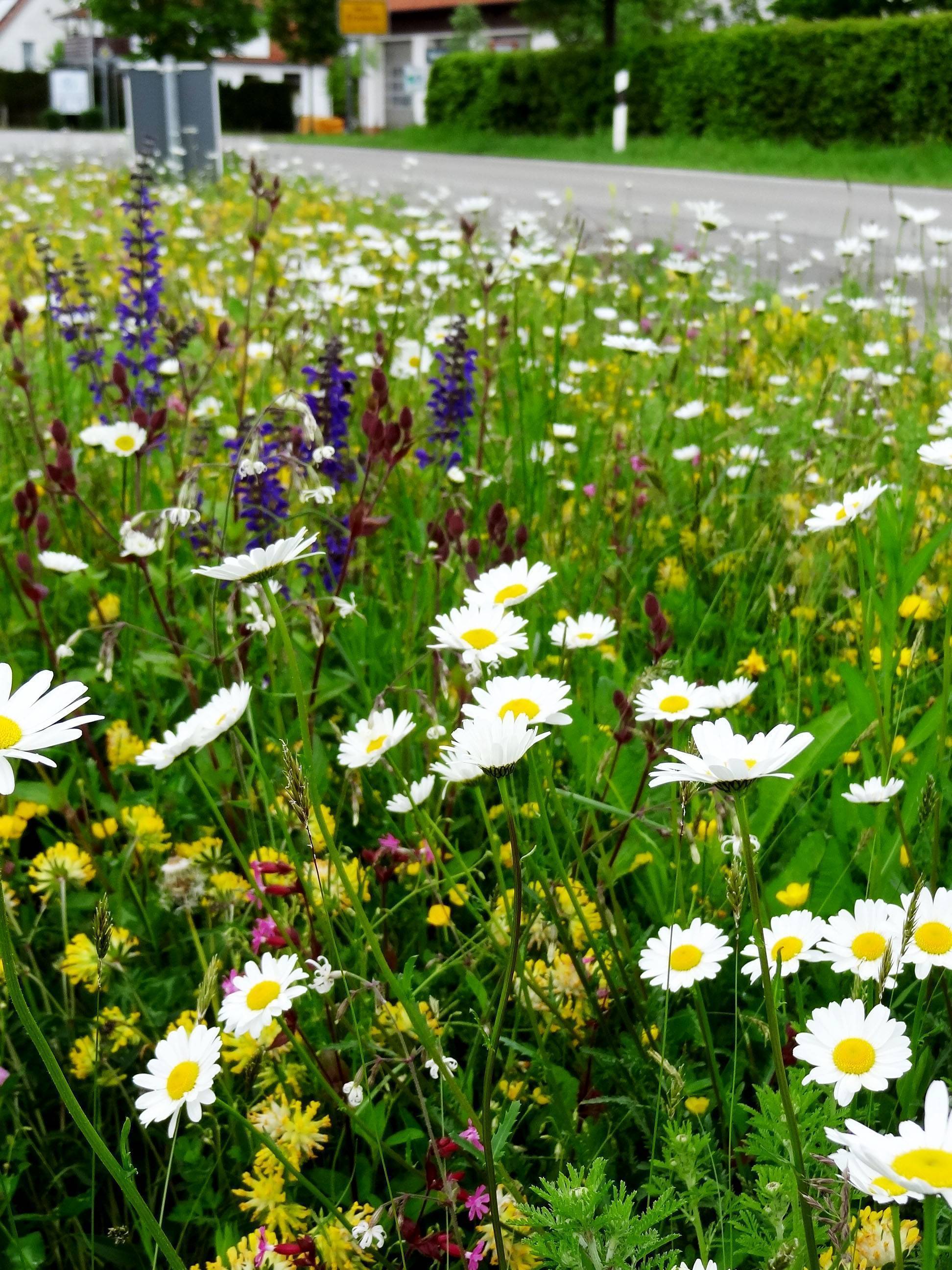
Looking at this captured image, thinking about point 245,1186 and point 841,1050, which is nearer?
point 841,1050

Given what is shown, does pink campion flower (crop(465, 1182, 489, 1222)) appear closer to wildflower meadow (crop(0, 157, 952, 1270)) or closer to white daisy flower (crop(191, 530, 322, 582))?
wildflower meadow (crop(0, 157, 952, 1270))

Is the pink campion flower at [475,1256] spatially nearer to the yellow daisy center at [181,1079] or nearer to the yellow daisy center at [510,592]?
the yellow daisy center at [181,1079]

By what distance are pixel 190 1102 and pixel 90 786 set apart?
0.92 meters

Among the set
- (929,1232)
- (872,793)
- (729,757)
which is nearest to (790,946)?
(872,793)

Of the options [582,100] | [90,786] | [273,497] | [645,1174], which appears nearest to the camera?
[645,1174]

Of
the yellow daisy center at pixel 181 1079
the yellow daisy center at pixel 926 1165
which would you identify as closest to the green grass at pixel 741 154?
the yellow daisy center at pixel 181 1079

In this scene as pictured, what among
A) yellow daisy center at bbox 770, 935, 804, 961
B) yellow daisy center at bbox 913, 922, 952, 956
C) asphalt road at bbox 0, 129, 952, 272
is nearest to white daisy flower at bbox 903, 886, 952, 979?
yellow daisy center at bbox 913, 922, 952, 956

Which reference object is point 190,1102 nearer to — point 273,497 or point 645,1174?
point 645,1174

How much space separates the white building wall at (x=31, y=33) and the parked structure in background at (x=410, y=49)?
21698mm

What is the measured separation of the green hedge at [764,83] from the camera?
1571cm

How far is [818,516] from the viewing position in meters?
1.47

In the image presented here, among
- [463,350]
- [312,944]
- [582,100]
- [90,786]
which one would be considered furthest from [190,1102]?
[582,100]

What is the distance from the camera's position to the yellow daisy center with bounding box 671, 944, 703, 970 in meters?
1.06

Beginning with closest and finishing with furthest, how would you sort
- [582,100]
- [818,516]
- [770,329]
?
[818,516] < [770,329] < [582,100]
